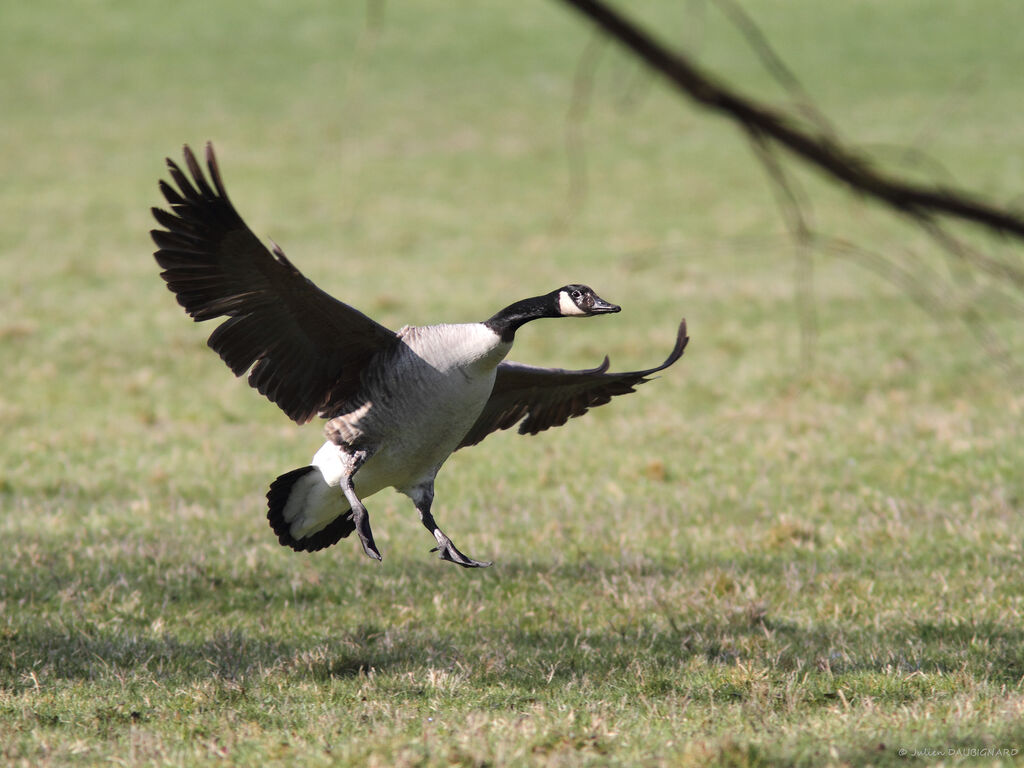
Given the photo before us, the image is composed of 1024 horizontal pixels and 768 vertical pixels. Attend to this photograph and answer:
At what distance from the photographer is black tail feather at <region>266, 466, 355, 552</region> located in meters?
5.86

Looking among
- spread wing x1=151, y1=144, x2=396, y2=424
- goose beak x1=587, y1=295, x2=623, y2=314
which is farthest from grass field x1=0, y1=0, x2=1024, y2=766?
spread wing x1=151, y1=144, x2=396, y2=424

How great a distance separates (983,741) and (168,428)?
25.3 feet

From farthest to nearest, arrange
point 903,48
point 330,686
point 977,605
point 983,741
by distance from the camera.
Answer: point 903,48 < point 977,605 < point 330,686 < point 983,741

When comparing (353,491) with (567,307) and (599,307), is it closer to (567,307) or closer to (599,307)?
(567,307)

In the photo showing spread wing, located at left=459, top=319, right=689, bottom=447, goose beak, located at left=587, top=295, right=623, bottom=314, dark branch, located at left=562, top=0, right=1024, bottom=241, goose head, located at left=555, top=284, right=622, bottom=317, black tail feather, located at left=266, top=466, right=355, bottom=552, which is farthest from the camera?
spread wing, located at left=459, top=319, right=689, bottom=447

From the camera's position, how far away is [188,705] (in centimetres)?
479

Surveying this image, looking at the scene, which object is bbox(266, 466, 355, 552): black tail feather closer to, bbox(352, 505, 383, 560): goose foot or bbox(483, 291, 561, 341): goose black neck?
bbox(352, 505, 383, 560): goose foot

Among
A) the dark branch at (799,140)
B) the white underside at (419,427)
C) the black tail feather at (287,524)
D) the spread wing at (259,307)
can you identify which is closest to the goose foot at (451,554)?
the white underside at (419,427)

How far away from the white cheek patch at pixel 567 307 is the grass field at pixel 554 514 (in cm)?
115

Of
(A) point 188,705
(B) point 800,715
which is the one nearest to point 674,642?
(B) point 800,715

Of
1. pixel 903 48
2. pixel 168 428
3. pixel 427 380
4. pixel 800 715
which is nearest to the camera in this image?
pixel 800 715

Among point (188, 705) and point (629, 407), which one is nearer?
point (188, 705)

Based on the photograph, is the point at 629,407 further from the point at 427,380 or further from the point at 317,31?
the point at 317,31

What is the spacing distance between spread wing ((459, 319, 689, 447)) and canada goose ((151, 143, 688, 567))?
8.3 inches
